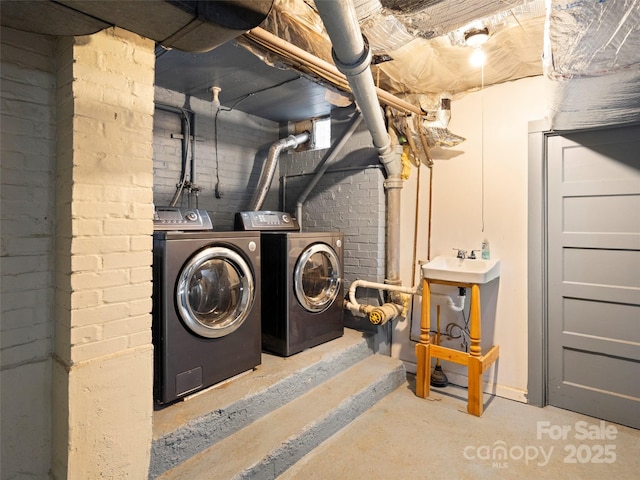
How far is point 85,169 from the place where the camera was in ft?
4.69

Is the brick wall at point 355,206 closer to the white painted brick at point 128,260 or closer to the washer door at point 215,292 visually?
the washer door at point 215,292

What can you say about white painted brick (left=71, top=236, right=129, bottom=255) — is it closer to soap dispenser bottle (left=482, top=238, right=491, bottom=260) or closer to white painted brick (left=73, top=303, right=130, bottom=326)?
white painted brick (left=73, top=303, right=130, bottom=326)

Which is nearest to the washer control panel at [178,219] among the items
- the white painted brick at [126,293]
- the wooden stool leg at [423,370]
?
the white painted brick at [126,293]

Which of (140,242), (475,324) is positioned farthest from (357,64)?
(475,324)

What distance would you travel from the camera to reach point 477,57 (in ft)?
8.15

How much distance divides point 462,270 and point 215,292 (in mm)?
1835

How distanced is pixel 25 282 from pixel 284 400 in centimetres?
159

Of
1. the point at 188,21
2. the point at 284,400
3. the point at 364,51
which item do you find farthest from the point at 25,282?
the point at 364,51

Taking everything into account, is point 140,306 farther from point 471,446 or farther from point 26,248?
point 471,446

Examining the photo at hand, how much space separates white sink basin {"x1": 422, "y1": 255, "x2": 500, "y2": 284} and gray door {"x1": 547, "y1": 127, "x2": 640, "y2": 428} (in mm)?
459

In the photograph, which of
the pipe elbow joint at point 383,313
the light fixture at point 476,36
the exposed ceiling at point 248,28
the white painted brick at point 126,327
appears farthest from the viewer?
the pipe elbow joint at point 383,313

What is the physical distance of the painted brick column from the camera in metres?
1.43

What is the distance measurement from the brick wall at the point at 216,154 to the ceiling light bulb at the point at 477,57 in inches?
92.6

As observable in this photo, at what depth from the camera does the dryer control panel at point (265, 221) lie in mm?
3146
